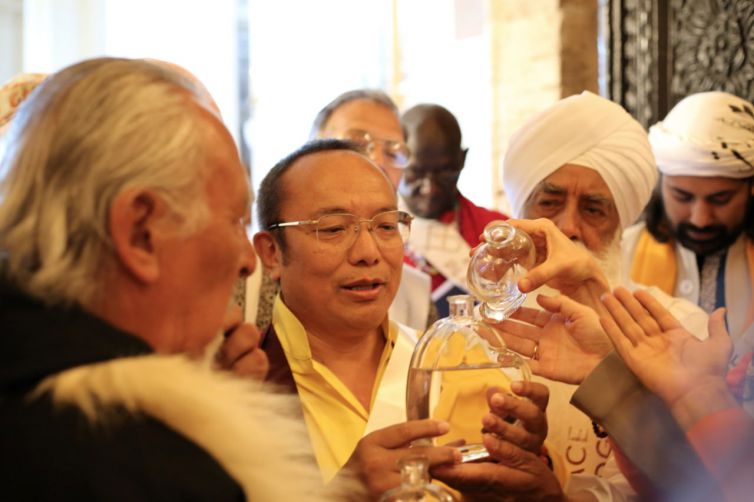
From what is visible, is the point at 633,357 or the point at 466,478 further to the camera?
the point at 633,357

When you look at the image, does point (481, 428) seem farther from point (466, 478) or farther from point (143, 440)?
point (143, 440)

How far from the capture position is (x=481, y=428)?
71.4 inches

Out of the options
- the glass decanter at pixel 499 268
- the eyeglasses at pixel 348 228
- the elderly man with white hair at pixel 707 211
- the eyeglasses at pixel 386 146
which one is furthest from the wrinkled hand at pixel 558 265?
the elderly man with white hair at pixel 707 211

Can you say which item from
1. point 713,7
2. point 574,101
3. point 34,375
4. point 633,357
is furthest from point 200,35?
point 34,375

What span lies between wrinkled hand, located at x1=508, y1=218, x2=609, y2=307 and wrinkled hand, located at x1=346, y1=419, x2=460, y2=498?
48cm

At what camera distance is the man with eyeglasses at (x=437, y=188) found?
4.12m

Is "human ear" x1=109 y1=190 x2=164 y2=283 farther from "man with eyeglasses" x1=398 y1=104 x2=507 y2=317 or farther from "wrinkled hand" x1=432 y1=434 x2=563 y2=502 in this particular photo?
"man with eyeglasses" x1=398 y1=104 x2=507 y2=317

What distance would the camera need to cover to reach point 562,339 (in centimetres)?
223

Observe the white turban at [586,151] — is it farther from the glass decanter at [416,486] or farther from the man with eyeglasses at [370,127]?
the glass decanter at [416,486]

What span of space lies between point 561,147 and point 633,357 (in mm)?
1191

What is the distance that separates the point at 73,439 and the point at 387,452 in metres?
0.81

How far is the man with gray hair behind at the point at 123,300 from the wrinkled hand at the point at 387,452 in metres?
0.40

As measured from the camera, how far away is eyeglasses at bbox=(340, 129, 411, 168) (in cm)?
361

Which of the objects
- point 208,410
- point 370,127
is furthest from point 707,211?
point 208,410
